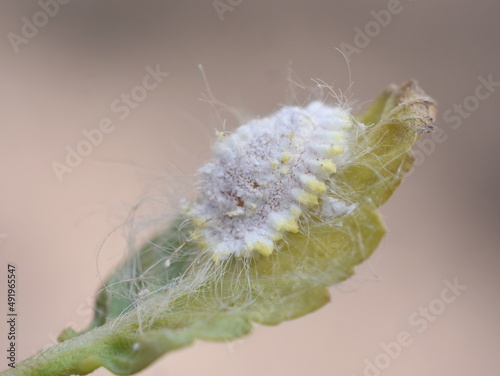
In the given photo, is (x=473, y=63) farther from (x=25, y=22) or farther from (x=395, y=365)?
(x=25, y=22)

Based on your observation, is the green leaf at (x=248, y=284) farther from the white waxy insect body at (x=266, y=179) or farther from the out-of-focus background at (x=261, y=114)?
the out-of-focus background at (x=261, y=114)

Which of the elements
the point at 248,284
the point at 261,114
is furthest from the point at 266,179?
the point at 261,114

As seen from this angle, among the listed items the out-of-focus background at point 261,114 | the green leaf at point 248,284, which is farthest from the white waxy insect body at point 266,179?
the out-of-focus background at point 261,114

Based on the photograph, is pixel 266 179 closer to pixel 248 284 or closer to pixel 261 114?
pixel 248 284

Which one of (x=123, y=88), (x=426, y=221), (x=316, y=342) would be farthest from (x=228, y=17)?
(x=316, y=342)

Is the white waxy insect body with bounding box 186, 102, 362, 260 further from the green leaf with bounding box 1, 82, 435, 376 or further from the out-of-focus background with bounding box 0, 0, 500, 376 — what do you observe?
the out-of-focus background with bounding box 0, 0, 500, 376

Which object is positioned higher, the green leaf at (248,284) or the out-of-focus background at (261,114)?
the out-of-focus background at (261,114)

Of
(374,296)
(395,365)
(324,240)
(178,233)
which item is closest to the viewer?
(324,240)

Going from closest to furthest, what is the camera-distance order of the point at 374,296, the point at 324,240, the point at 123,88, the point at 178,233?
1. the point at 324,240
2. the point at 178,233
3. the point at 374,296
4. the point at 123,88

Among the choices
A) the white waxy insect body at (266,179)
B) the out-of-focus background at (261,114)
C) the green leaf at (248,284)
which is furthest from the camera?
the out-of-focus background at (261,114)
